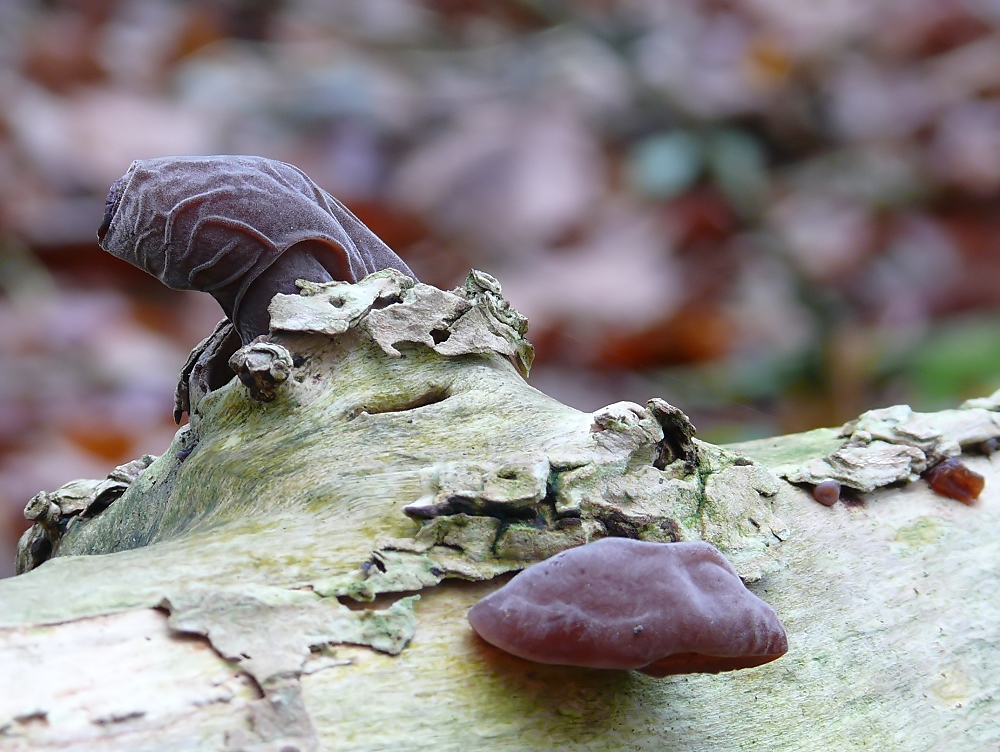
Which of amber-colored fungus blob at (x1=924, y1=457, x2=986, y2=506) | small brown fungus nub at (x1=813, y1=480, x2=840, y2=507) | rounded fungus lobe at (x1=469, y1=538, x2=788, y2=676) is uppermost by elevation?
A: amber-colored fungus blob at (x1=924, y1=457, x2=986, y2=506)

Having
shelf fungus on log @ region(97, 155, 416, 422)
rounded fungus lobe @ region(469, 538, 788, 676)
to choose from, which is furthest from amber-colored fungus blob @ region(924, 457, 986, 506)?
shelf fungus on log @ region(97, 155, 416, 422)

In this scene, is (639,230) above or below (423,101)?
below

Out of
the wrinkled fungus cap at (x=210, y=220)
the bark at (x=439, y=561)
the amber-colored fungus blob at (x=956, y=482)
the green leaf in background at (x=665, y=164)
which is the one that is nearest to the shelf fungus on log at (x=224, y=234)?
the wrinkled fungus cap at (x=210, y=220)

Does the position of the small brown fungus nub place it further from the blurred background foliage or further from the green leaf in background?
the green leaf in background

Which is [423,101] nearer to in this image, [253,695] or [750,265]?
[750,265]

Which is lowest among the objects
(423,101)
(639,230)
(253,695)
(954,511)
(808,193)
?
(253,695)

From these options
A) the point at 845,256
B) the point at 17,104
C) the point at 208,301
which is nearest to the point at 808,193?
the point at 845,256

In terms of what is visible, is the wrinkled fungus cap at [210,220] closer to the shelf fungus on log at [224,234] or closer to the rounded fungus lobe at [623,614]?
the shelf fungus on log at [224,234]
